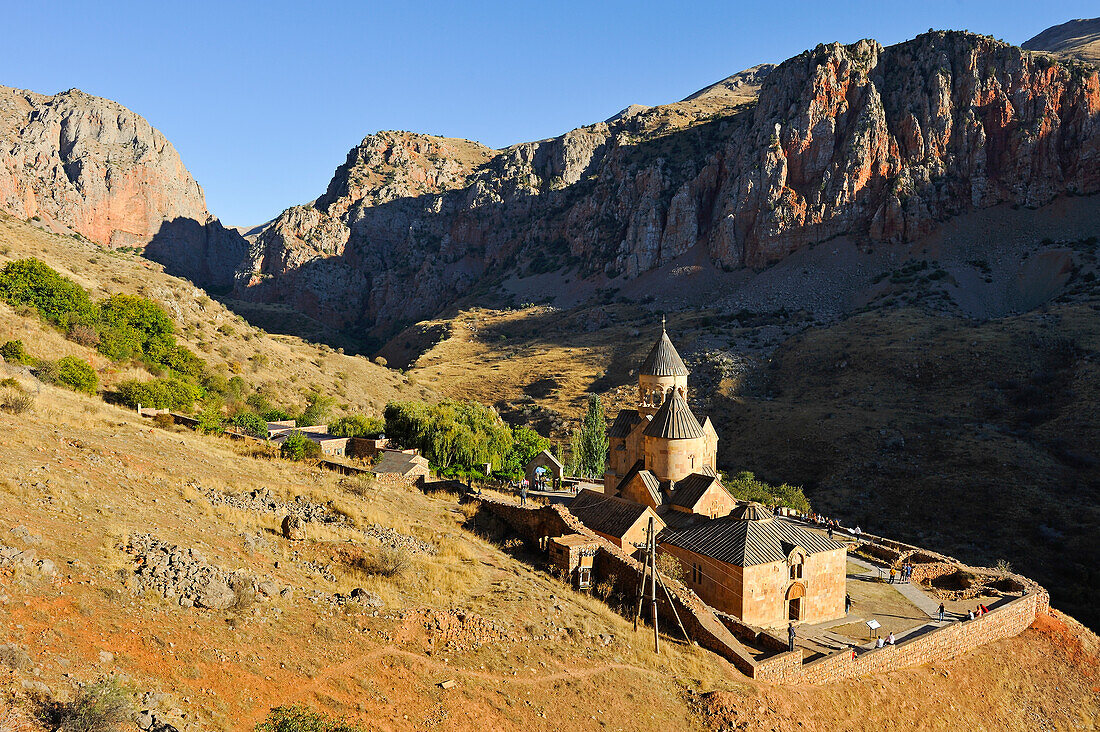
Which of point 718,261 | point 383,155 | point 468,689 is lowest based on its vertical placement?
point 468,689

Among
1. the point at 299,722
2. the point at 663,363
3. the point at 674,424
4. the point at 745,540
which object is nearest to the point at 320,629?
the point at 299,722

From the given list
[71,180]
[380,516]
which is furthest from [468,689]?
[71,180]

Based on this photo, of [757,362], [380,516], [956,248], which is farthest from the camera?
[956,248]

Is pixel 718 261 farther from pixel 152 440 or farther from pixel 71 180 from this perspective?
pixel 71 180

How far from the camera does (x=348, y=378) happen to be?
210ft

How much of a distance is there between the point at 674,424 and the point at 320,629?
61.7ft

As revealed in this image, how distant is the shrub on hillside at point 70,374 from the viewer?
30366mm

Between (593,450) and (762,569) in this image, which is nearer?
(762,569)

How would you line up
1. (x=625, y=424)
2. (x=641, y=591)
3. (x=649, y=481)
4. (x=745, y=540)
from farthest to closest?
(x=625, y=424), (x=649, y=481), (x=745, y=540), (x=641, y=591)

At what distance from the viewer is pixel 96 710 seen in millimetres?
7898

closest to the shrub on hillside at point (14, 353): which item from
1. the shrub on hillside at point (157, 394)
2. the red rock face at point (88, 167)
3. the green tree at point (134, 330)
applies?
the shrub on hillside at point (157, 394)

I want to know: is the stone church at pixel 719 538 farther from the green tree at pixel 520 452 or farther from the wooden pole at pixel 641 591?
the green tree at pixel 520 452

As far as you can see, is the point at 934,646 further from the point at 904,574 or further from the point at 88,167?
the point at 88,167

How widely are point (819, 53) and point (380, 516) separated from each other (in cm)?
11479
